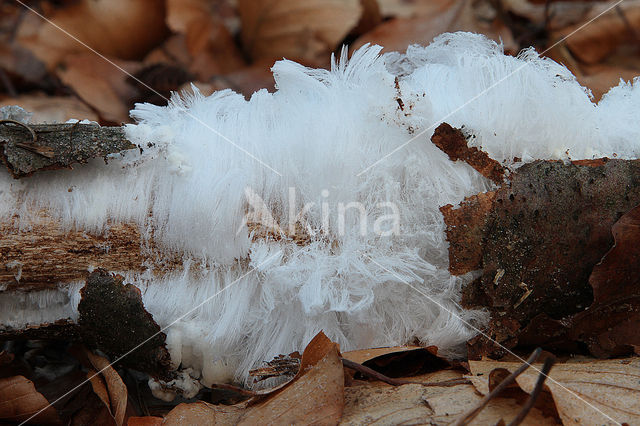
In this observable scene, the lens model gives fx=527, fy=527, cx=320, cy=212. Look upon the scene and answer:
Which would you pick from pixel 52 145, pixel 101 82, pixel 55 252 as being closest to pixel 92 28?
pixel 101 82

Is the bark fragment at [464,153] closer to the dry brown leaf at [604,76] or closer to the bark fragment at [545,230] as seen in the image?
the bark fragment at [545,230]

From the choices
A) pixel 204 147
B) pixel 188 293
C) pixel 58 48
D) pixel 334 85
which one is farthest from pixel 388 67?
pixel 58 48

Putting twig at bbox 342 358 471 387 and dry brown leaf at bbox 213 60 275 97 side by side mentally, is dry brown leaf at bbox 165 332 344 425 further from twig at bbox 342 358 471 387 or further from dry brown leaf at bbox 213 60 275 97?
dry brown leaf at bbox 213 60 275 97

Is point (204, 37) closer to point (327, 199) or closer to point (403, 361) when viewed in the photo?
point (327, 199)

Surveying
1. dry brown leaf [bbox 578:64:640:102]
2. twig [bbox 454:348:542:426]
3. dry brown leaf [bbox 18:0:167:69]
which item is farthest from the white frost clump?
dry brown leaf [bbox 18:0:167:69]

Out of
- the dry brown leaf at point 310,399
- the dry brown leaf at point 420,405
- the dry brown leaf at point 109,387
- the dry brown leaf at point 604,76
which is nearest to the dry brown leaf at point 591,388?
the dry brown leaf at point 420,405

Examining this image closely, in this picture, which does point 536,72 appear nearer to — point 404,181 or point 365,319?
point 404,181
